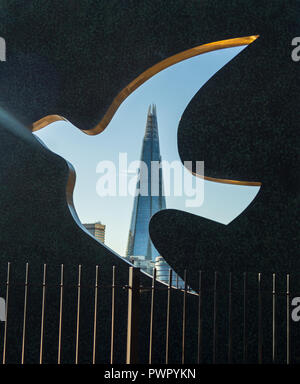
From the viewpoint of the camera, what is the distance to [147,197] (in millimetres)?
42250

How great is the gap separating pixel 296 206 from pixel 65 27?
3180mm

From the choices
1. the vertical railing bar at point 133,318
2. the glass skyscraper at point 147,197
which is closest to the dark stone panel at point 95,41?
the vertical railing bar at point 133,318

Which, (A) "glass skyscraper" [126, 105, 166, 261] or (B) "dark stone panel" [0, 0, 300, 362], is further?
(A) "glass skyscraper" [126, 105, 166, 261]

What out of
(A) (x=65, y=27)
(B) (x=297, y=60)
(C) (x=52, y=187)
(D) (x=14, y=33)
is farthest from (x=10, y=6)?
(B) (x=297, y=60)

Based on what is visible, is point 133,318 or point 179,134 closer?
point 133,318

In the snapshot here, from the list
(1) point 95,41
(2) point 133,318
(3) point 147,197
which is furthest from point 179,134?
(3) point 147,197

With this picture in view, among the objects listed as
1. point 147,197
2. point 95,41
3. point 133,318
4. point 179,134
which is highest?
point 147,197

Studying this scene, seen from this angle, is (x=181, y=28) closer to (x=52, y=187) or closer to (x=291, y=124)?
(x=291, y=124)

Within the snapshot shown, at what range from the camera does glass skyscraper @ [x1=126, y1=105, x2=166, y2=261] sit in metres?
38.9

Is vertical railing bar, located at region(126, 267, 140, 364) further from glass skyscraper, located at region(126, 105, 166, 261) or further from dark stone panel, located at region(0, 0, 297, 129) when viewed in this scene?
glass skyscraper, located at region(126, 105, 166, 261)

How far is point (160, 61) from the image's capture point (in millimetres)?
5430

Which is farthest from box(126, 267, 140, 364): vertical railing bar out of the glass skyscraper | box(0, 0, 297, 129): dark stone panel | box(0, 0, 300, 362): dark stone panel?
the glass skyscraper

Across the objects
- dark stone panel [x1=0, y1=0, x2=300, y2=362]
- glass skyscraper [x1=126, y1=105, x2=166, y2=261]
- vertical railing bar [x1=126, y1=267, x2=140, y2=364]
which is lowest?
vertical railing bar [x1=126, y1=267, x2=140, y2=364]

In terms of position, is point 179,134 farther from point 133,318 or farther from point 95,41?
point 133,318
